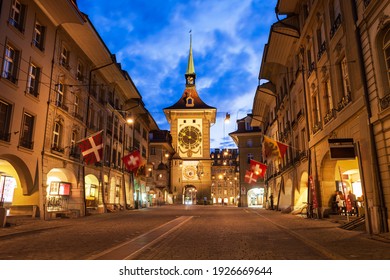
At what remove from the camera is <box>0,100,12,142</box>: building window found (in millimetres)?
16792

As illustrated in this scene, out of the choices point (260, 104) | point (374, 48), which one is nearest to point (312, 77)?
point (374, 48)

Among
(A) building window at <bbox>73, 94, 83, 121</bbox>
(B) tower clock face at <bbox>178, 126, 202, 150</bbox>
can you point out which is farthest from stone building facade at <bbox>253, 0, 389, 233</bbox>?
(B) tower clock face at <bbox>178, 126, 202, 150</bbox>

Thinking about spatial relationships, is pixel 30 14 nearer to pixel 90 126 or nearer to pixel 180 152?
pixel 90 126

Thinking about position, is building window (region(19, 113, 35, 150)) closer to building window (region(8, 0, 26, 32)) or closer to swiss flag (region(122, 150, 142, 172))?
building window (region(8, 0, 26, 32))

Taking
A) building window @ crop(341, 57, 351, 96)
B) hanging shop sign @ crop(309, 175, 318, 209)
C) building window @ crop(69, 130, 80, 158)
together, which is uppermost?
building window @ crop(341, 57, 351, 96)

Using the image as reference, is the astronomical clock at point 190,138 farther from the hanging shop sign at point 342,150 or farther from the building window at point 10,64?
the hanging shop sign at point 342,150

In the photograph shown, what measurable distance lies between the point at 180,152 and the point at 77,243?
67.1 m

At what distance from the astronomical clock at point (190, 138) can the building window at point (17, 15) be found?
58659 millimetres

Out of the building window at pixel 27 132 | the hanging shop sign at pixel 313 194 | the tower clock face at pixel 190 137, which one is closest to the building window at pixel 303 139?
the hanging shop sign at pixel 313 194

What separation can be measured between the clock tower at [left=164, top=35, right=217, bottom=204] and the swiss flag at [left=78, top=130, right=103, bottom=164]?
54109 mm

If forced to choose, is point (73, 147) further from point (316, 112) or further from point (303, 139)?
point (316, 112)

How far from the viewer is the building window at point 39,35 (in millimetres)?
20237

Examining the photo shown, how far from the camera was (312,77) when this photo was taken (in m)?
20.7

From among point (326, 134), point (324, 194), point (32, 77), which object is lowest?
point (324, 194)
